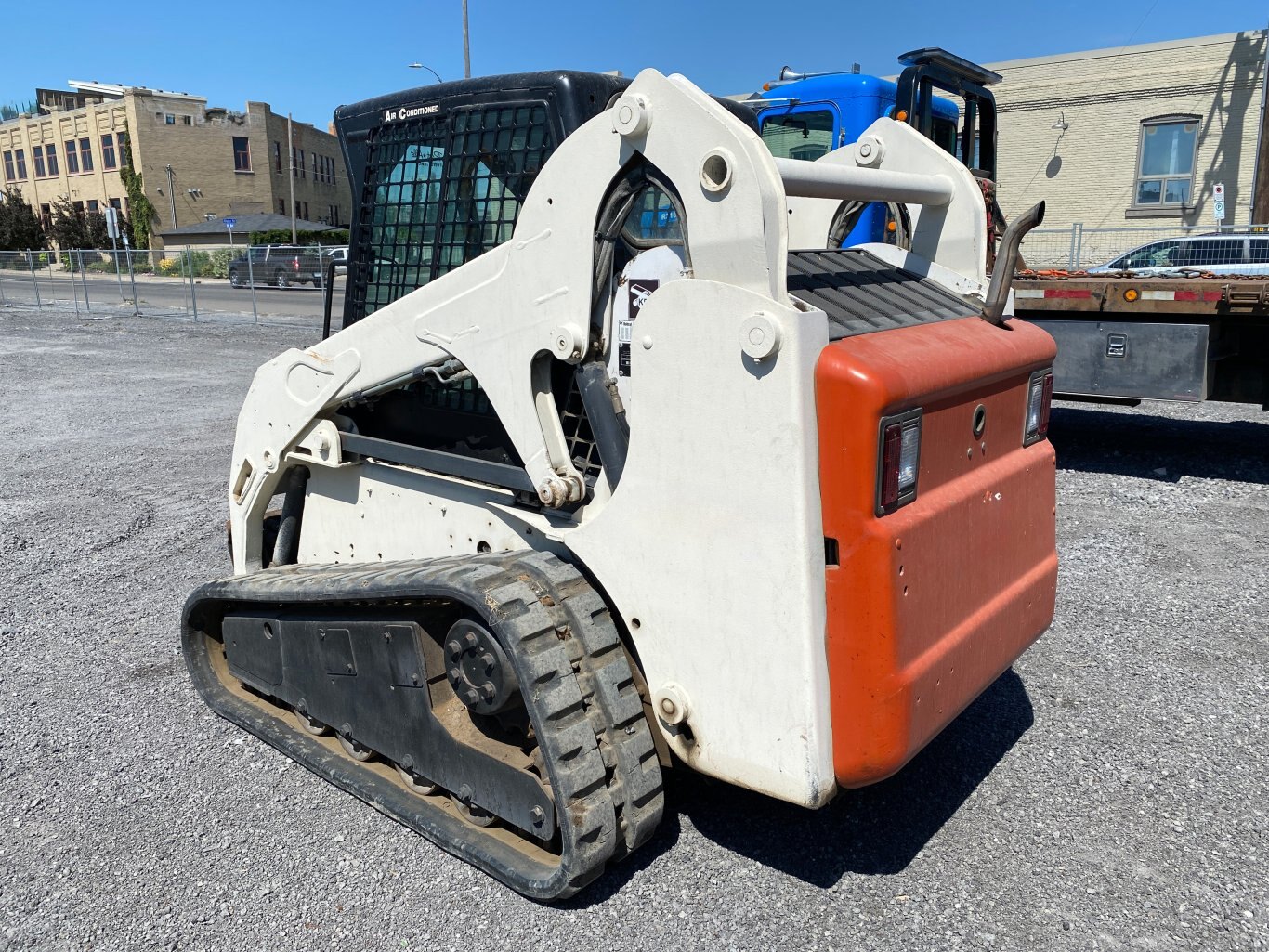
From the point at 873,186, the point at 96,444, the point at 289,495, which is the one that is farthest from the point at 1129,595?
the point at 96,444

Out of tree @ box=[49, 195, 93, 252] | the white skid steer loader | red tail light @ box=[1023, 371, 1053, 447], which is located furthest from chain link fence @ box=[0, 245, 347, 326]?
tree @ box=[49, 195, 93, 252]

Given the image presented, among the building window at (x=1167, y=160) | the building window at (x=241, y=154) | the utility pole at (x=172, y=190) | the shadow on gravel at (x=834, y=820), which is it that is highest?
the building window at (x=241, y=154)

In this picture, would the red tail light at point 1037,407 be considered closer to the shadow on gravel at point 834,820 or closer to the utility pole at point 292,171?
the shadow on gravel at point 834,820

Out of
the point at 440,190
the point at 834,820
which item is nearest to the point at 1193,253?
the point at 834,820

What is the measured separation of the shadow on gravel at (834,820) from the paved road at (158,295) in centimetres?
2157

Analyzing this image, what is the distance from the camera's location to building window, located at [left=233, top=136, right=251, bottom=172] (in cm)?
6376

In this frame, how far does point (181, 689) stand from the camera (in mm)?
4137

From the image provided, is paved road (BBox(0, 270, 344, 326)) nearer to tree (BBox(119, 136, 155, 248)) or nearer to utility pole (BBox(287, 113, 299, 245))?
utility pole (BBox(287, 113, 299, 245))

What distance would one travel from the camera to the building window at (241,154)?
209 ft

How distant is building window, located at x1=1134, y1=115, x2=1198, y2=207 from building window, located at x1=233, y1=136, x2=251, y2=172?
55.5m

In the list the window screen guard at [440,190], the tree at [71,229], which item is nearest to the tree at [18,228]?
the tree at [71,229]

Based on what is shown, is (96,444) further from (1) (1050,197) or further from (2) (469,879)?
(1) (1050,197)

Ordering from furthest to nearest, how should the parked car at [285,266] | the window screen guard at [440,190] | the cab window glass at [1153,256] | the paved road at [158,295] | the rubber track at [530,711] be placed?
the parked car at [285,266], the paved road at [158,295], the cab window glass at [1153,256], the window screen guard at [440,190], the rubber track at [530,711]

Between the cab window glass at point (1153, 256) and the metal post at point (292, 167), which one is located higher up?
the metal post at point (292, 167)
